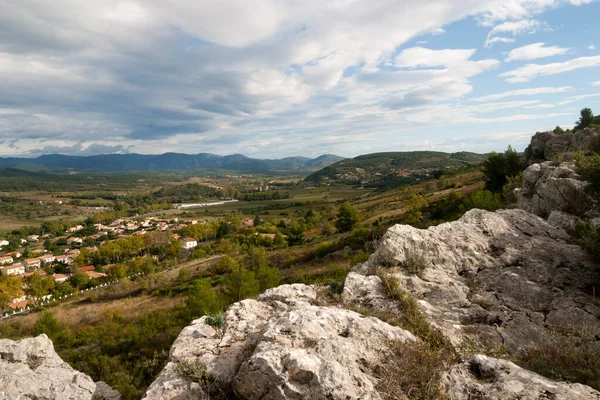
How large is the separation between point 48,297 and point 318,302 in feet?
262

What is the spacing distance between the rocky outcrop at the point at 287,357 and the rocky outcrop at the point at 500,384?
108cm

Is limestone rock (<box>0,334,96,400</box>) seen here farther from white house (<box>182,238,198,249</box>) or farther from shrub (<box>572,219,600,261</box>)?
white house (<box>182,238,198,249</box>)

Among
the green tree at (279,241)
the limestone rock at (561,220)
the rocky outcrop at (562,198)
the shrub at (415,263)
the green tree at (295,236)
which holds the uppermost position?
the rocky outcrop at (562,198)

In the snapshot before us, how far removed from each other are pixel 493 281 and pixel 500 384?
484 cm

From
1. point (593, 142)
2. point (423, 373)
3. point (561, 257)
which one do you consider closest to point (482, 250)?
point (561, 257)

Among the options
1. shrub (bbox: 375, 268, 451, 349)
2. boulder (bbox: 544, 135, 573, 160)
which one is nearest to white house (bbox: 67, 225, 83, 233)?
shrub (bbox: 375, 268, 451, 349)

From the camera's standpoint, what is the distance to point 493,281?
865cm

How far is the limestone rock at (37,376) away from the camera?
7629 millimetres

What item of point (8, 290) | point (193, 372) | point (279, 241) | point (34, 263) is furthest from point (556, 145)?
point (34, 263)

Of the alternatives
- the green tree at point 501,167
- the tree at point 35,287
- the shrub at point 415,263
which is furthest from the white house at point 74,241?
the shrub at point 415,263

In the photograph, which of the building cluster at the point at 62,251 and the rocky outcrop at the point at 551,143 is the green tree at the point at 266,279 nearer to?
the rocky outcrop at the point at 551,143

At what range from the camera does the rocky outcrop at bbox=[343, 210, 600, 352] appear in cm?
683

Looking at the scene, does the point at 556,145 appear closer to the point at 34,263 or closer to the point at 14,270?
the point at 14,270

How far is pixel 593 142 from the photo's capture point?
26.1 m
